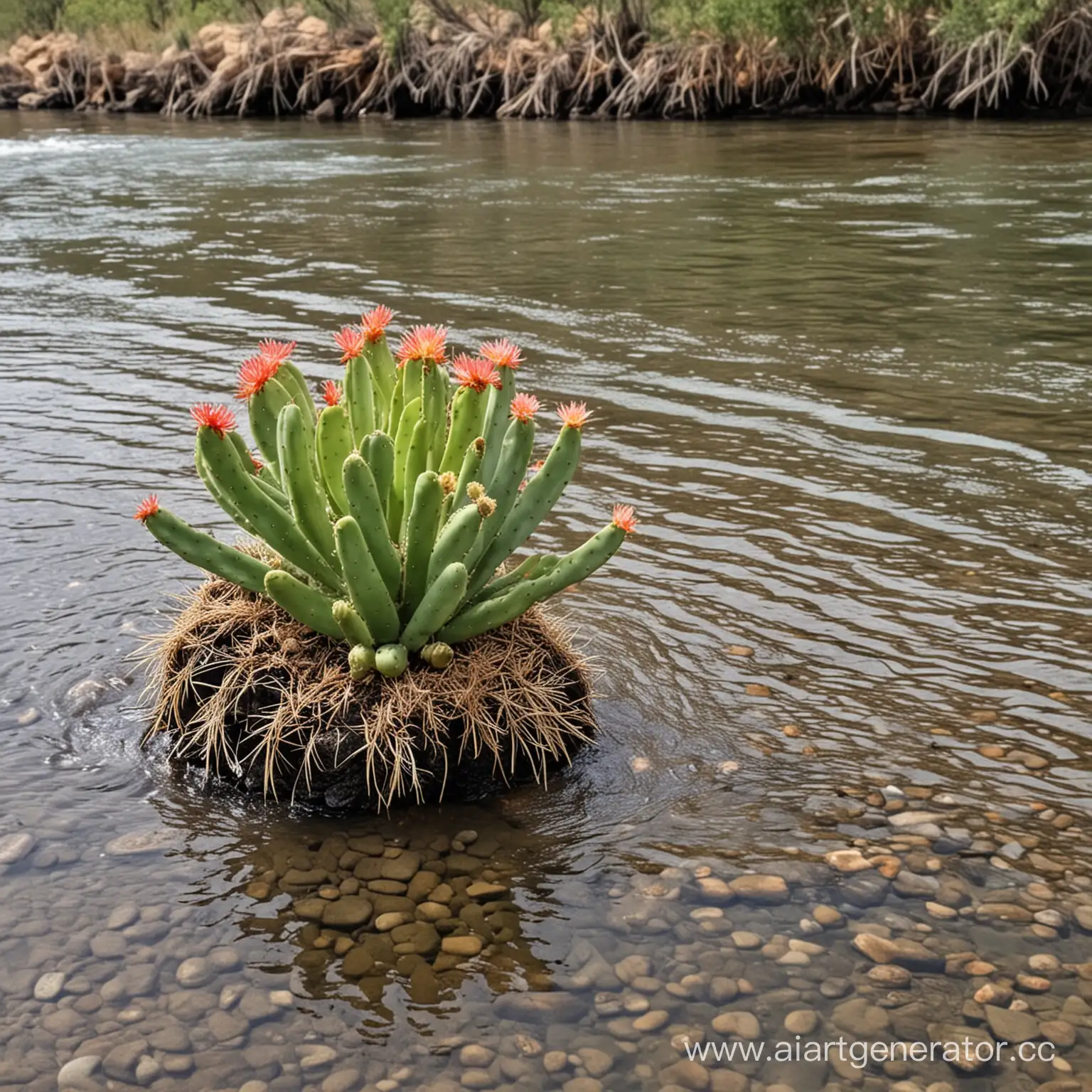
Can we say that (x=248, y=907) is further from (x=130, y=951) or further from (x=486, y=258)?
(x=486, y=258)

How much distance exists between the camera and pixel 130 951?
360cm

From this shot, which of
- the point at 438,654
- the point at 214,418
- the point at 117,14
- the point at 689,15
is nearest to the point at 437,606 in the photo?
the point at 438,654

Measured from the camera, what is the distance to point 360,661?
4250mm

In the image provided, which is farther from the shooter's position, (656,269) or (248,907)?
(656,269)

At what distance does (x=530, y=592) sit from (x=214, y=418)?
3.85 ft

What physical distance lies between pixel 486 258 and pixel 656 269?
2.03 meters

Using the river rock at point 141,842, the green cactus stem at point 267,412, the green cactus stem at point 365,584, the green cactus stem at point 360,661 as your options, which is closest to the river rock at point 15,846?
the river rock at point 141,842

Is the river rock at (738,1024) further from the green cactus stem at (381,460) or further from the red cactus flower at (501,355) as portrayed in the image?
the red cactus flower at (501,355)

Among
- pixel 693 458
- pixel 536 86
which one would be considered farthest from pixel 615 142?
pixel 693 458

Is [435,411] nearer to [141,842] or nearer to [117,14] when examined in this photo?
[141,842]

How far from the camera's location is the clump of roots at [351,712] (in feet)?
13.9

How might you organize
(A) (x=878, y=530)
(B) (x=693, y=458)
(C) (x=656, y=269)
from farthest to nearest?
(C) (x=656, y=269), (B) (x=693, y=458), (A) (x=878, y=530)

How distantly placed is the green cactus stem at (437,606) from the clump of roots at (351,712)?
13 cm

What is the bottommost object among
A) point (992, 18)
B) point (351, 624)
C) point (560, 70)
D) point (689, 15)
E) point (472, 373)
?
point (351, 624)
